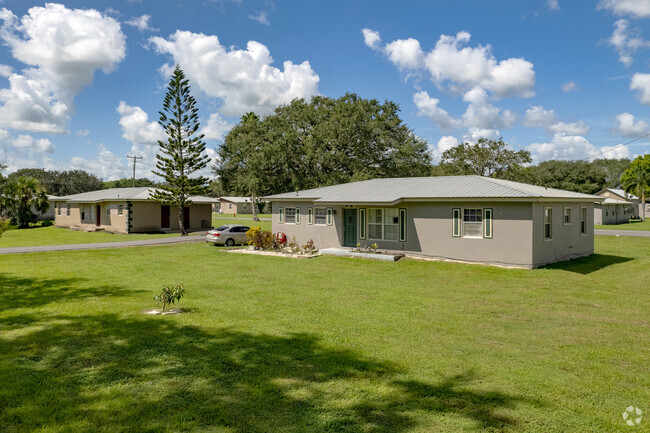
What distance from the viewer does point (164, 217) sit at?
3572 cm

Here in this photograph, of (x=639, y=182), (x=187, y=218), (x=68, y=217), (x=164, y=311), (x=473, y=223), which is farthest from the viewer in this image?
(x=639, y=182)

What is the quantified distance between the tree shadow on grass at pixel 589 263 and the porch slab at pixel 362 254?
20.0 feet

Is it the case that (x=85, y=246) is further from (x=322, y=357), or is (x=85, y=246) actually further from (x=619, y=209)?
(x=619, y=209)

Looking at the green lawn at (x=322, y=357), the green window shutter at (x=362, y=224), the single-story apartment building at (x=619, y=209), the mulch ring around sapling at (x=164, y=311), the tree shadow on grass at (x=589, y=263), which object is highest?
the single-story apartment building at (x=619, y=209)

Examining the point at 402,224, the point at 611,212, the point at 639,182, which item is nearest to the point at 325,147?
the point at 402,224

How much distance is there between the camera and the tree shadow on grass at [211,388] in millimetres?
4461

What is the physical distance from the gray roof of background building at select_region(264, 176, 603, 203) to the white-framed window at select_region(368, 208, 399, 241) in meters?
0.86

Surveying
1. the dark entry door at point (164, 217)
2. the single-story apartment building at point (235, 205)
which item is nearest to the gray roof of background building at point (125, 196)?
the dark entry door at point (164, 217)

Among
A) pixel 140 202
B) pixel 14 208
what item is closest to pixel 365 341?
pixel 140 202

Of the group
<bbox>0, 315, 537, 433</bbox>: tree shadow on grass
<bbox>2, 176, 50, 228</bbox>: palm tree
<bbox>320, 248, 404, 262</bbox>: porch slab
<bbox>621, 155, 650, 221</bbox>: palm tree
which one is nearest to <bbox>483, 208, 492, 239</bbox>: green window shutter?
<bbox>320, 248, 404, 262</bbox>: porch slab

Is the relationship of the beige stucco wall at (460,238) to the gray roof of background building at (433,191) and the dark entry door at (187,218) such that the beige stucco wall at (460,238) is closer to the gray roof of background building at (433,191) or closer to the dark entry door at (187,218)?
the gray roof of background building at (433,191)

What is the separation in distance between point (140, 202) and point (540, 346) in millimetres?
32545

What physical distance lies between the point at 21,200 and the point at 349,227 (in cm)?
3493

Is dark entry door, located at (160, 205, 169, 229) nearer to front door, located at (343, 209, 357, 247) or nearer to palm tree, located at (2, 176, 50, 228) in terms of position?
palm tree, located at (2, 176, 50, 228)
